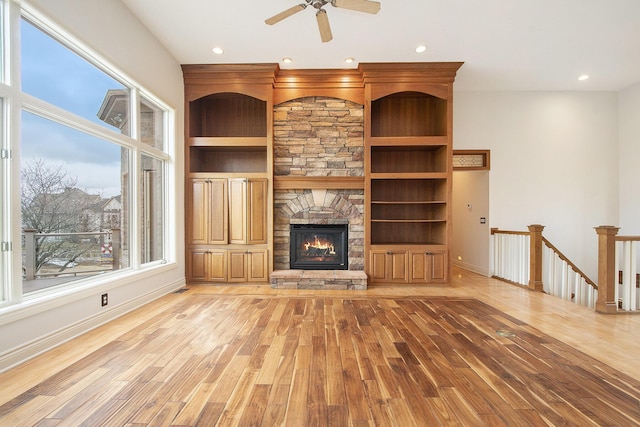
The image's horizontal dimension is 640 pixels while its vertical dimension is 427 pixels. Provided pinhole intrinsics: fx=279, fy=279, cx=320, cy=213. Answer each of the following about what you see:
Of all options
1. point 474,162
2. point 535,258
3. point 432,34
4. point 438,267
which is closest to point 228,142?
point 432,34

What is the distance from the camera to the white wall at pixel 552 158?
17.6 ft

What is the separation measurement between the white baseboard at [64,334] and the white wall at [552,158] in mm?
5824

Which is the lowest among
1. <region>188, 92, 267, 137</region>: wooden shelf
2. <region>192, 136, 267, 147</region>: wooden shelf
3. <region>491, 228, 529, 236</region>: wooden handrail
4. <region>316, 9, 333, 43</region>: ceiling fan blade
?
<region>491, 228, 529, 236</region>: wooden handrail

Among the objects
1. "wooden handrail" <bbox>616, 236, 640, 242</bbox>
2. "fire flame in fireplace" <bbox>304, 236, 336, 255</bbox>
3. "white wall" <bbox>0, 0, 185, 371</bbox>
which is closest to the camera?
"white wall" <bbox>0, 0, 185, 371</bbox>

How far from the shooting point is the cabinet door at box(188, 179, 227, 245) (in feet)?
14.9

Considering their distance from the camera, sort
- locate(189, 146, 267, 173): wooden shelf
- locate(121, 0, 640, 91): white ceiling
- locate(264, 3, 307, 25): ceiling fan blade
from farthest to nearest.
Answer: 1. locate(189, 146, 267, 173): wooden shelf
2. locate(121, 0, 640, 91): white ceiling
3. locate(264, 3, 307, 25): ceiling fan blade

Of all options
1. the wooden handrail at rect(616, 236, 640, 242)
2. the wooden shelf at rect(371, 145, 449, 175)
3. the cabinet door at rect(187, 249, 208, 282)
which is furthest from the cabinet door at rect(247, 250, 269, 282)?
the wooden handrail at rect(616, 236, 640, 242)

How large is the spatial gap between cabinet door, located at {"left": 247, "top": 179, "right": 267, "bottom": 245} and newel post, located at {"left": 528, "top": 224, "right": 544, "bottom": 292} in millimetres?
4286

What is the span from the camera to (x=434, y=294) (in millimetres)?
4090

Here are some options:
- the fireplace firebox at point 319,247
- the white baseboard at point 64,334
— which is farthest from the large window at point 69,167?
the fireplace firebox at point 319,247

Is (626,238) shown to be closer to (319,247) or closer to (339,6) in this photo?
(319,247)

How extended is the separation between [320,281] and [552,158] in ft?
16.6

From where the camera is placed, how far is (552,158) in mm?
5391

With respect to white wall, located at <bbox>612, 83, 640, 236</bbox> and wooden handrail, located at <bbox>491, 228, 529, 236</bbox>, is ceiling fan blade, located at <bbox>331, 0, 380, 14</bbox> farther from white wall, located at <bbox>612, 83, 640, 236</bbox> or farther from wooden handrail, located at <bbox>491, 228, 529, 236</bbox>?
white wall, located at <bbox>612, 83, 640, 236</bbox>
